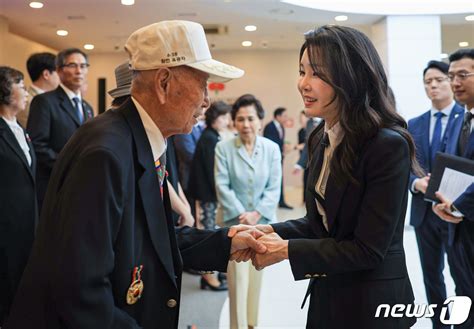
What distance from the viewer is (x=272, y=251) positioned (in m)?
1.68

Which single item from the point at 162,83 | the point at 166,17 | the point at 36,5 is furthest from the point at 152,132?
the point at 166,17

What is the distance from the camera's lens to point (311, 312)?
5.50 ft

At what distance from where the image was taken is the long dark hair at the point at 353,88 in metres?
1.50

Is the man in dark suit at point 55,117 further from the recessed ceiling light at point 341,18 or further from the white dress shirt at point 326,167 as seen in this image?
the recessed ceiling light at point 341,18

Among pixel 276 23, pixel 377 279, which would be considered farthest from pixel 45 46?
pixel 377 279

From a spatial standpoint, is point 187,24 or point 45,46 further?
point 45,46

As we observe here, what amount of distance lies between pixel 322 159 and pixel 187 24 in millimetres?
714

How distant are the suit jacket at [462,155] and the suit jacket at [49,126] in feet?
9.47

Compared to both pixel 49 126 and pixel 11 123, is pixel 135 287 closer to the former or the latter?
pixel 11 123

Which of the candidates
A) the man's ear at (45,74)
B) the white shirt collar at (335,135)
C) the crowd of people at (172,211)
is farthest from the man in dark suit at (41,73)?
the white shirt collar at (335,135)

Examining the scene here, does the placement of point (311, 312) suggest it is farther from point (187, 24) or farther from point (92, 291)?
point (187, 24)

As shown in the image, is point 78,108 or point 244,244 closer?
point 244,244

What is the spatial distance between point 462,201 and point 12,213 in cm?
289

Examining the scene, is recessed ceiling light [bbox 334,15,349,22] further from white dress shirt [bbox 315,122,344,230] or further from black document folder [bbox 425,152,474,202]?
white dress shirt [bbox 315,122,344,230]
